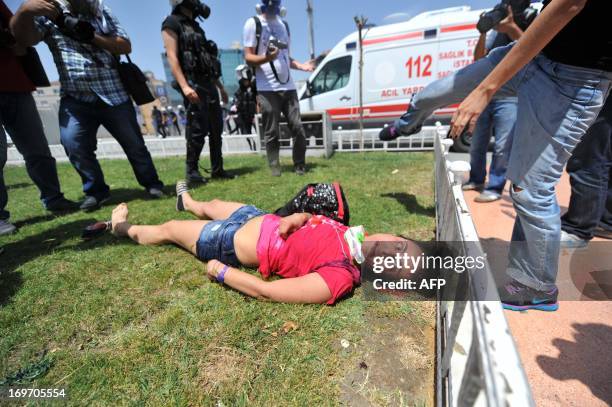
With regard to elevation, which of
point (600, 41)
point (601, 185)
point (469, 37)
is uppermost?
point (469, 37)

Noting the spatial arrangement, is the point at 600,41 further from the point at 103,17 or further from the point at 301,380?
the point at 103,17

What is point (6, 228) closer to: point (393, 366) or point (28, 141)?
point (28, 141)

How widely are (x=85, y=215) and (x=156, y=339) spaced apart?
263 centimetres

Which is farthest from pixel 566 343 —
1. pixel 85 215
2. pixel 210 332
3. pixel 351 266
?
pixel 85 215

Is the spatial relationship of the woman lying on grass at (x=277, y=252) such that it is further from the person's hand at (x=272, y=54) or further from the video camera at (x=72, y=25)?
the person's hand at (x=272, y=54)

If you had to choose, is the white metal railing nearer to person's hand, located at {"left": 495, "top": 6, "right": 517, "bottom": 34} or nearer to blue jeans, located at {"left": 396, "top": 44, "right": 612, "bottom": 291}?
blue jeans, located at {"left": 396, "top": 44, "right": 612, "bottom": 291}

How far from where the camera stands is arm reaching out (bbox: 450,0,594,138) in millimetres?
1151

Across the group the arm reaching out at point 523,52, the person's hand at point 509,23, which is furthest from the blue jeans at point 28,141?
the person's hand at point 509,23

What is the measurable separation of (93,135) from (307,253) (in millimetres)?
3267

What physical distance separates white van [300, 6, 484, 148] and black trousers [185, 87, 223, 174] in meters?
4.32

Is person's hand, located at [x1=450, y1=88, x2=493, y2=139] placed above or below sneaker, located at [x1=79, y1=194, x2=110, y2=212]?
above

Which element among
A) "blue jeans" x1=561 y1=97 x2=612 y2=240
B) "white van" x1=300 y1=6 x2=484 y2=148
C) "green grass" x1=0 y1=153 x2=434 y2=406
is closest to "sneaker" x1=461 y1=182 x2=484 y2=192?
"green grass" x1=0 y1=153 x2=434 y2=406

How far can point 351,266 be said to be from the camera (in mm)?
1949

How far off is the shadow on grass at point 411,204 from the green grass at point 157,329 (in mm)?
242
